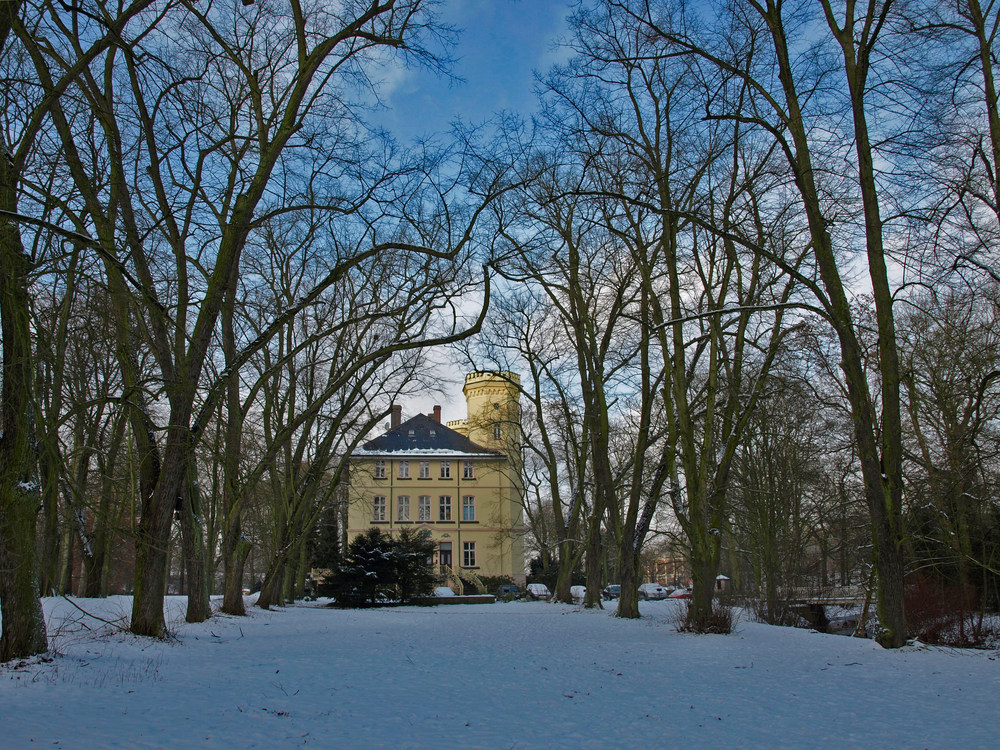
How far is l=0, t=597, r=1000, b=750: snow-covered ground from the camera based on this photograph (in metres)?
5.38

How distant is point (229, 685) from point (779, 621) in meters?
15.6

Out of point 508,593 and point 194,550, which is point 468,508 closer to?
point 508,593

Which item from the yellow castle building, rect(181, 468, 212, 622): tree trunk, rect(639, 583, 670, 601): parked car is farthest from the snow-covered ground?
rect(639, 583, 670, 601): parked car

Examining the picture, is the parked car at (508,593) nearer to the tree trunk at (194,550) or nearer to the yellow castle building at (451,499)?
the yellow castle building at (451,499)

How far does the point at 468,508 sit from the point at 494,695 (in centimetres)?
3687

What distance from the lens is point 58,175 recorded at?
26.6 feet

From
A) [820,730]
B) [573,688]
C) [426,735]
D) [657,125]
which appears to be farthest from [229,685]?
[657,125]

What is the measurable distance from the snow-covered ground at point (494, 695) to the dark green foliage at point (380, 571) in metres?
14.6

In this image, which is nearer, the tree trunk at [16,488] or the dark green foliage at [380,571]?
the tree trunk at [16,488]

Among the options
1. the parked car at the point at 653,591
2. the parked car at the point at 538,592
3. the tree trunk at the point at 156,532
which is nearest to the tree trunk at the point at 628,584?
the tree trunk at the point at 156,532

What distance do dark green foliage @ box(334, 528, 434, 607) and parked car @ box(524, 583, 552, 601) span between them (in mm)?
9010

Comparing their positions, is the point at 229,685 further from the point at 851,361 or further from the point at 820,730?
the point at 851,361

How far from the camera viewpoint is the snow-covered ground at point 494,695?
538cm

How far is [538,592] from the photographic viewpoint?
37156mm
